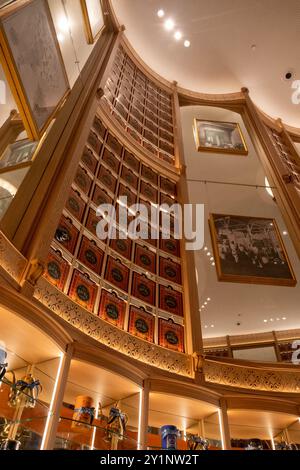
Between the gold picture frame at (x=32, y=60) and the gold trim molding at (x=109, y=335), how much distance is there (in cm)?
258

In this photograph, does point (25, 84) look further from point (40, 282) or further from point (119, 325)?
point (119, 325)

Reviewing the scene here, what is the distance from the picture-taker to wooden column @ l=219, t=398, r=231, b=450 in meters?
5.47

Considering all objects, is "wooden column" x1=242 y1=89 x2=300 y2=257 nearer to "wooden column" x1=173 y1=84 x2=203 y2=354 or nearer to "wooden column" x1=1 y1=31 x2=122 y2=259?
"wooden column" x1=173 y1=84 x2=203 y2=354

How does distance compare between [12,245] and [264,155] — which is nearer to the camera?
[12,245]

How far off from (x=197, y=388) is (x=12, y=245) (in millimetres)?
3764

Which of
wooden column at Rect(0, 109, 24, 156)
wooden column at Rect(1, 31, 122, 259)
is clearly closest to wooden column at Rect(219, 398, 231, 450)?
wooden column at Rect(1, 31, 122, 259)

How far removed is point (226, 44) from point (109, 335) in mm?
16581

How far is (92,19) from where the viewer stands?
1216cm

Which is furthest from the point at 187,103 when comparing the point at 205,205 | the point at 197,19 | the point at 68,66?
the point at 68,66

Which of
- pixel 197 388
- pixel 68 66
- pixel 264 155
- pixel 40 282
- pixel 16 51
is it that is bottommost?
pixel 197 388

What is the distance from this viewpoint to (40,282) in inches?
201

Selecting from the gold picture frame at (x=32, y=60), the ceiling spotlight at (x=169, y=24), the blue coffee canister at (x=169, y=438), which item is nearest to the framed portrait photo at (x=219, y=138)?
the ceiling spotlight at (x=169, y=24)

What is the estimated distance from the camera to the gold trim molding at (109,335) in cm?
513
